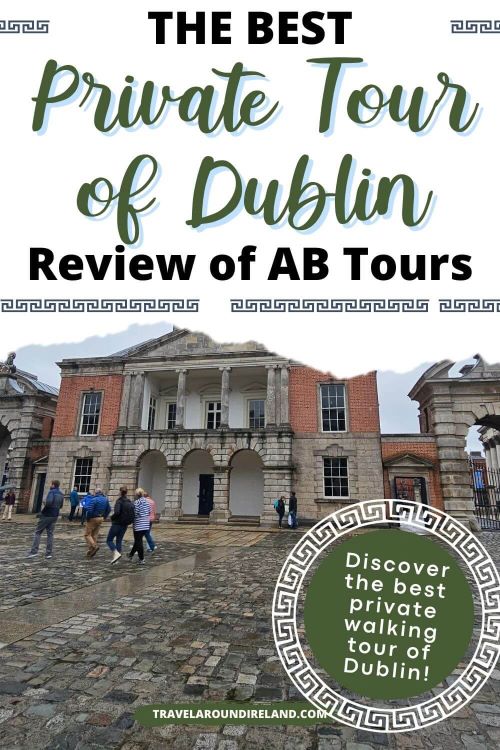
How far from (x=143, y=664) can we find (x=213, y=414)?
21.0 m

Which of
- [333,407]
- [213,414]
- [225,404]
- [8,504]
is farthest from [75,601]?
[8,504]

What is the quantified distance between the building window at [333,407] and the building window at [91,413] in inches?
507

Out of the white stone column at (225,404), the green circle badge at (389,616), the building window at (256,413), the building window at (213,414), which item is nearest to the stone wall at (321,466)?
the building window at (256,413)

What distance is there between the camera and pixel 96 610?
551 cm

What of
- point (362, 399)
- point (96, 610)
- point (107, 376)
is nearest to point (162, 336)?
point (107, 376)

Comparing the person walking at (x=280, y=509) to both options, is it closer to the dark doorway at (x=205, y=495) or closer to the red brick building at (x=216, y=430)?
the red brick building at (x=216, y=430)

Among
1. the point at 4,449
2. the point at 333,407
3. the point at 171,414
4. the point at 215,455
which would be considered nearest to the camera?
the point at 333,407

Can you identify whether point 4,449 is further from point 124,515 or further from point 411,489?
point 411,489

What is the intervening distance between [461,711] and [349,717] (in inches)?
42.4

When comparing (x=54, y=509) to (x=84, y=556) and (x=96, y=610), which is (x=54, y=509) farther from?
(x=96, y=610)

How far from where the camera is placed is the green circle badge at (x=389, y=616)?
2.31m

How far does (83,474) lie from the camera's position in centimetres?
2333

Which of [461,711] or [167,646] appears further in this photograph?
[167,646]

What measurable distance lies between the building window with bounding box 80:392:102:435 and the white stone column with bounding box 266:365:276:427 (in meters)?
10.0
